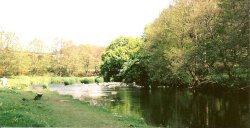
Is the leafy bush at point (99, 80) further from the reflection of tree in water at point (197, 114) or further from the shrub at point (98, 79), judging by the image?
the reflection of tree in water at point (197, 114)

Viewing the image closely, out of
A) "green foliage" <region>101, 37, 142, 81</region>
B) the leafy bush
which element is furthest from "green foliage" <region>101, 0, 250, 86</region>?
the leafy bush

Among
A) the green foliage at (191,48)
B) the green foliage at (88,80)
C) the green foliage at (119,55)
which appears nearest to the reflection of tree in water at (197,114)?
the green foliage at (191,48)

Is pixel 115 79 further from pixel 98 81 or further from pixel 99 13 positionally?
pixel 99 13

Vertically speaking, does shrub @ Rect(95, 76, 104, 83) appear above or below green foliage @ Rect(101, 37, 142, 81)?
below

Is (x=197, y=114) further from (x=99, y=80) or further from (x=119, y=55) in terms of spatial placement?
(x=119, y=55)

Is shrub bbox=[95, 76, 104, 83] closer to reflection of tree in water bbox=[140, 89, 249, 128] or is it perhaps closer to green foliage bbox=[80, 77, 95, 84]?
green foliage bbox=[80, 77, 95, 84]

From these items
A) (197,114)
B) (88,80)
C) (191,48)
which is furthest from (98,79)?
(197,114)

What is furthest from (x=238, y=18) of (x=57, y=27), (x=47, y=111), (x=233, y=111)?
(x=47, y=111)

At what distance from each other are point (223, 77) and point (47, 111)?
27662mm

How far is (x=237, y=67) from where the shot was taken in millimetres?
38781

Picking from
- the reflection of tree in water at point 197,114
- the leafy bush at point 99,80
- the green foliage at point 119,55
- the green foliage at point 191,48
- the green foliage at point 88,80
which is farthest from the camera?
the green foliage at point 88,80

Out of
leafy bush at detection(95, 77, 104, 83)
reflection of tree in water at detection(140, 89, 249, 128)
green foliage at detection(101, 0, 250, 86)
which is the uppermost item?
green foliage at detection(101, 0, 250, 86)

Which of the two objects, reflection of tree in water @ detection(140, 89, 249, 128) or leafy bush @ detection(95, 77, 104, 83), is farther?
leafy bush @ detection(95, 77, 104, 83)

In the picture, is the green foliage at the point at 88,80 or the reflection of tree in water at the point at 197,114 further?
the green foliage at the point at 88,80
